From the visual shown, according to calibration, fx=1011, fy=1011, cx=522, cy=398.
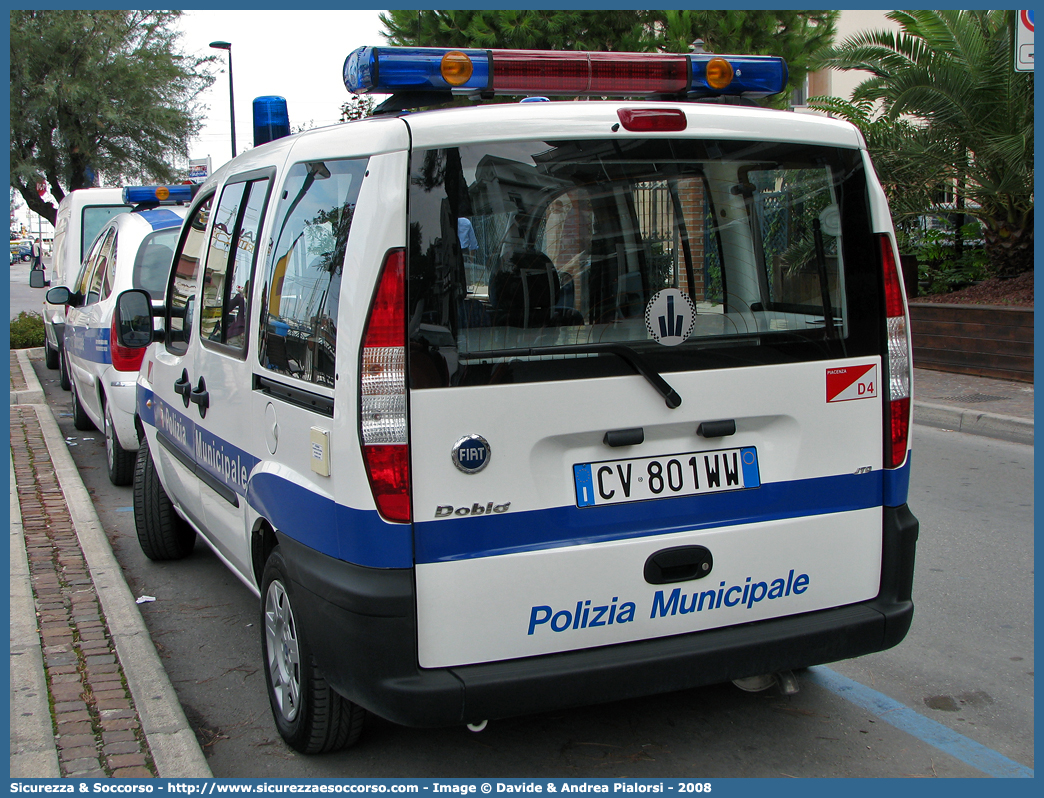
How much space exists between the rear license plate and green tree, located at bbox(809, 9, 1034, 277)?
394 inches

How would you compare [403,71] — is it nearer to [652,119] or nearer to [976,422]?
[652,119]

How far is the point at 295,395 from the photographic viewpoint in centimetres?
309

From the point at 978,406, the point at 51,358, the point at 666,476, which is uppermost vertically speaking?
the point at 666,476

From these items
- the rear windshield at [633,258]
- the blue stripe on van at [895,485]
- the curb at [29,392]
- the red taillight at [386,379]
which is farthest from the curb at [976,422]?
the curb at [29,392]

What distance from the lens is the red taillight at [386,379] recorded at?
2711 mm

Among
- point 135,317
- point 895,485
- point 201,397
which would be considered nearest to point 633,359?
point 895,485

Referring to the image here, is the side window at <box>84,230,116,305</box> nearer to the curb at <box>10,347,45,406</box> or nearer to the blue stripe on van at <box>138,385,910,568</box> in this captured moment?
the curb at <box>10,347,45,406</box>

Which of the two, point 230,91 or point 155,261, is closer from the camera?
point 155,261

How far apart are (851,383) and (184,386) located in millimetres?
2759

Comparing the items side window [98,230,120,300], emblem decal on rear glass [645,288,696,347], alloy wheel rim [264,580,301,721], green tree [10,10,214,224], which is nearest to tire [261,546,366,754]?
alloy wheel rim [264,580,301,721]

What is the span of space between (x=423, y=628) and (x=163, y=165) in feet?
86.4

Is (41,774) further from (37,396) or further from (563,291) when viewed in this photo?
(37,396)

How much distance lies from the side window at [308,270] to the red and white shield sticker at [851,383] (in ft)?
5.04
